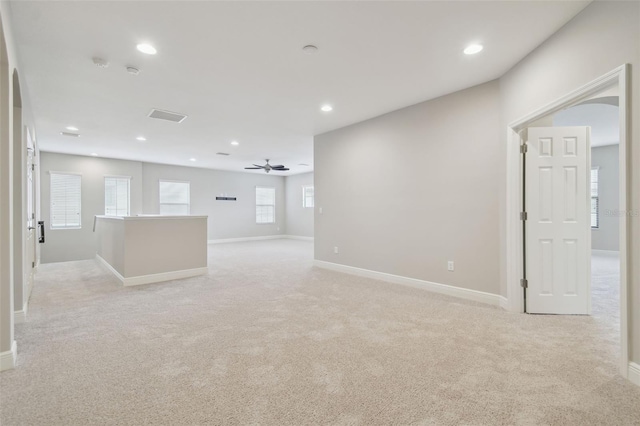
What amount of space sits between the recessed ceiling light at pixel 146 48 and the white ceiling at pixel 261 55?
0.06 metres

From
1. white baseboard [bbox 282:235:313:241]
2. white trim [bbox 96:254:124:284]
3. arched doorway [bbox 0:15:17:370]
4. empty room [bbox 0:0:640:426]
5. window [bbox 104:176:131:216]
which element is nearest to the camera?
empty room [bbox 0:0:640:426]

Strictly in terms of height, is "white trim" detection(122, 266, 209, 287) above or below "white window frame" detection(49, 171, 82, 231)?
below

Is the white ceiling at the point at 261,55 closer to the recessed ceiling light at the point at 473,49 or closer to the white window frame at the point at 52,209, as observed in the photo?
the recessed ceiling light at the point at 473,49

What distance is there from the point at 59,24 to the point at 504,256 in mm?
4925

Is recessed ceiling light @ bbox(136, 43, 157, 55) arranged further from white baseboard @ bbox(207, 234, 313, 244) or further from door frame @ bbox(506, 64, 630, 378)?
white baseboard @ bbox(207, 234, 313, 244)

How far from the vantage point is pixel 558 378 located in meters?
1.99

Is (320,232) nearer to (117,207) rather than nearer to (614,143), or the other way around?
(117,207)

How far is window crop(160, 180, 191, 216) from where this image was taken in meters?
9.65

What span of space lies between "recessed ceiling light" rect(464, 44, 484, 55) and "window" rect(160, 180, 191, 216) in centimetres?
923

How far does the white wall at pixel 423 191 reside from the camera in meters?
3.67

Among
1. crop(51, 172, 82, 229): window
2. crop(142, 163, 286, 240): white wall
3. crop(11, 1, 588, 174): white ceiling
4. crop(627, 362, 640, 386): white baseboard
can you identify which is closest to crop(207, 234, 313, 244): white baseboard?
crop(142, 163, 286, 240): white wall

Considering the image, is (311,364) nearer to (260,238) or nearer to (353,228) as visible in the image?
(353,228)

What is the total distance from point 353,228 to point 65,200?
7832 mm

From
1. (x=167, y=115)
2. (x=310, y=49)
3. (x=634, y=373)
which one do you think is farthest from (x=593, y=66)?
(x=167, y=115)
